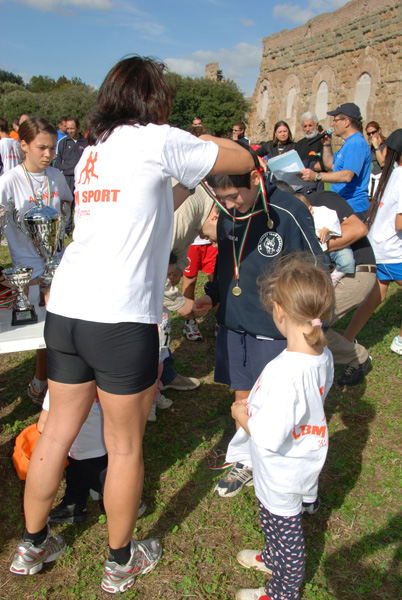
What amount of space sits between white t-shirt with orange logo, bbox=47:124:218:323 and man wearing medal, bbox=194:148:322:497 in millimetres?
459

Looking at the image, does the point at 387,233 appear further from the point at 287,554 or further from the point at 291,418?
the point at 287,554

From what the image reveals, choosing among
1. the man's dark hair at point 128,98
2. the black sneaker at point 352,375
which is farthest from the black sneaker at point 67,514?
the black sneaker at point 352,375

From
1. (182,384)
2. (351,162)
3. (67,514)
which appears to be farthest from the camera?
(351,162)

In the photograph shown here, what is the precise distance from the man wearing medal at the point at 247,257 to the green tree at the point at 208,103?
29.1m

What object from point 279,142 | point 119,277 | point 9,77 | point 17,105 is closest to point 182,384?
point 119,277

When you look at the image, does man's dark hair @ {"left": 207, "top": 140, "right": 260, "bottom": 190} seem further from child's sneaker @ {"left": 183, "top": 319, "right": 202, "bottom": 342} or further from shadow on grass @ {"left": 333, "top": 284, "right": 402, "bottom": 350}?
shadow on grass @ {"left": 333, "top": 284, "right": 402, "bottom": 350}

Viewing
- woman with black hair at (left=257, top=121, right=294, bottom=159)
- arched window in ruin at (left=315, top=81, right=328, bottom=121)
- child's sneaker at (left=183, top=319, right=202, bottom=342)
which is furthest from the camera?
arched window in ruin at (left=315, top=81, right=328, bottom=121)

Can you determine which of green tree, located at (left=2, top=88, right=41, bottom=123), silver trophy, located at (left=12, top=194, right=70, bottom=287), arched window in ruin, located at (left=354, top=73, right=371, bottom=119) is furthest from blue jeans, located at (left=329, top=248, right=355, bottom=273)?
green tree, located at (left=2, top=88, right=41, bottom=123)

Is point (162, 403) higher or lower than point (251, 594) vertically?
higher

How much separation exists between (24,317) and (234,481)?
152 centimetres

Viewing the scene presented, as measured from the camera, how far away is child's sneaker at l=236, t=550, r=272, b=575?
1.96m

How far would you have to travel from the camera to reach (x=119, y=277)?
4.74 feet

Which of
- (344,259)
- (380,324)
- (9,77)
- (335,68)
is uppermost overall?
(9,77)

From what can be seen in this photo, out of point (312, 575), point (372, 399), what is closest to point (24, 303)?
point (312, 575)
